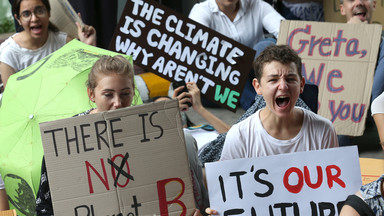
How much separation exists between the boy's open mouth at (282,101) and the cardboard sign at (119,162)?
60 centimetres

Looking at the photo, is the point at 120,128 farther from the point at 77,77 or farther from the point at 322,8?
the point at 322,8

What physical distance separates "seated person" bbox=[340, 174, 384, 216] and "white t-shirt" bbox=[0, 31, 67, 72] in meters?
3.00

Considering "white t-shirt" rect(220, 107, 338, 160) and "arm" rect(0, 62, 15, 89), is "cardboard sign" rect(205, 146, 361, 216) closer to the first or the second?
"white t-shirt" rect(220, 107, 338, 160)

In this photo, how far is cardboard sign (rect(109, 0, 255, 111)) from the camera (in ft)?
13.3

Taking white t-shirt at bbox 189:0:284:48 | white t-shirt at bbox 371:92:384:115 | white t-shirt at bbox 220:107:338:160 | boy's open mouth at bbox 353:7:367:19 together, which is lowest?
white t-shirt at bbox 220:107:338:160

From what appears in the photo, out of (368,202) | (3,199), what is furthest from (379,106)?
(3,199)

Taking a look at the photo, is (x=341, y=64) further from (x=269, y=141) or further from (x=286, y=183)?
(x=286, y=183)

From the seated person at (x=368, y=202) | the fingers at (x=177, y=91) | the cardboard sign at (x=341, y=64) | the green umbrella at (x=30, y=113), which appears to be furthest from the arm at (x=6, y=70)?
the seated person at (x=368, y=202)

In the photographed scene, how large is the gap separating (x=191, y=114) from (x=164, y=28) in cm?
201

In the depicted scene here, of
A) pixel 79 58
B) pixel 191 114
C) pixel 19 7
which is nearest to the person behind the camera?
pixel 79 58

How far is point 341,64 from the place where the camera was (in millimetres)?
4309

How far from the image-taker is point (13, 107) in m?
3.18

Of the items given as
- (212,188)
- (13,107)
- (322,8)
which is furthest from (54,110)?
(322,8)

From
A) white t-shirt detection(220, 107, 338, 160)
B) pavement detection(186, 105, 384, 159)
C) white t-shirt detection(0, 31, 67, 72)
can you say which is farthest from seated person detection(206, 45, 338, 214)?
white t-shirt detection(0, 31, 67, 72)
